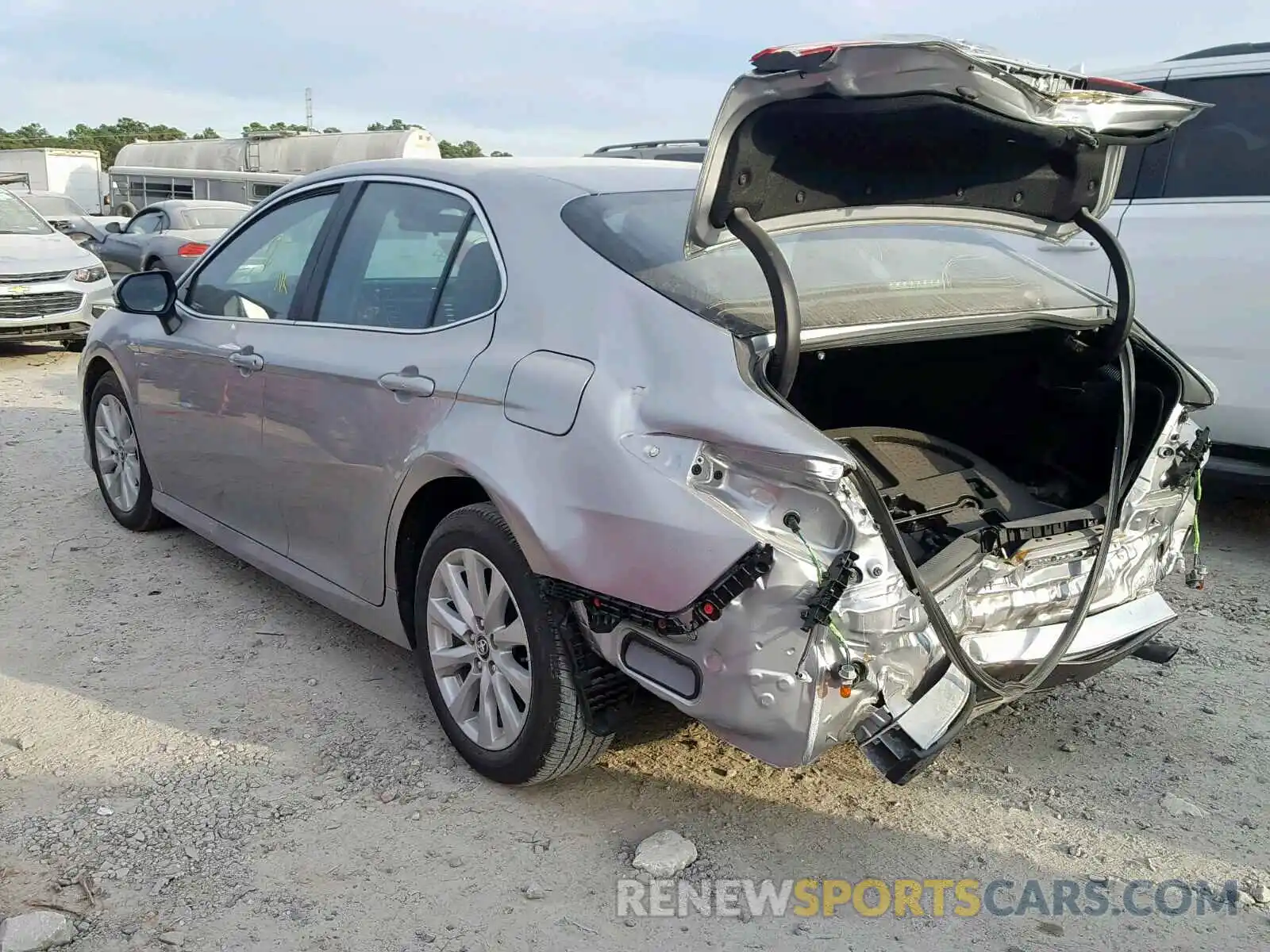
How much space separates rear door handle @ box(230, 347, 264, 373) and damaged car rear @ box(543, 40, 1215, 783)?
144cm

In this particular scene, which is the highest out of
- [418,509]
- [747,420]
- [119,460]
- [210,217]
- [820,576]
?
[747,420]

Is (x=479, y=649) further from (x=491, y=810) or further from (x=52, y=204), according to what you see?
(x=52, y=204)

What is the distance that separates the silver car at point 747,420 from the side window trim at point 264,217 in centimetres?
3

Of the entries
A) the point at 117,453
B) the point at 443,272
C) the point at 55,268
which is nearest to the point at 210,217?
the point at 55,268

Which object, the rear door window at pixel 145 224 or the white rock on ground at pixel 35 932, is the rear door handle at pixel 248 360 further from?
the rear door window at pixel 145 224

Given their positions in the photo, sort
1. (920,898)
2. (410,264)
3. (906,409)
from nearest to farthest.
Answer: (920,898), (410,264), (906,409)

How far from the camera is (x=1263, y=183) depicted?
15.8 feet

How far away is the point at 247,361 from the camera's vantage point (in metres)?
3.90

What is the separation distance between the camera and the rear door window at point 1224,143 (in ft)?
15.9

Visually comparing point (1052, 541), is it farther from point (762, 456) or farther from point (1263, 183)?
point (1263, 183)

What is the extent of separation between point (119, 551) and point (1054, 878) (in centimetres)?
411

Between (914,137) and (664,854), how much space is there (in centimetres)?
187

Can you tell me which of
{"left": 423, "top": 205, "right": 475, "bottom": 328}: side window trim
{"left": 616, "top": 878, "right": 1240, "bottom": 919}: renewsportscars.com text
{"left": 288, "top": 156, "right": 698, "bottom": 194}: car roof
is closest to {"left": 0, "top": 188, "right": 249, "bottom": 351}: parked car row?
{"left": 288, "top": 156, "right": 698, "bottom": 194}: car roof

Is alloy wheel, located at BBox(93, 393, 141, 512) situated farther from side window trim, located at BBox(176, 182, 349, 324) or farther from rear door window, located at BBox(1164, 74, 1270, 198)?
rear door window, located at BBox(1164, 74, 1270, 198)
